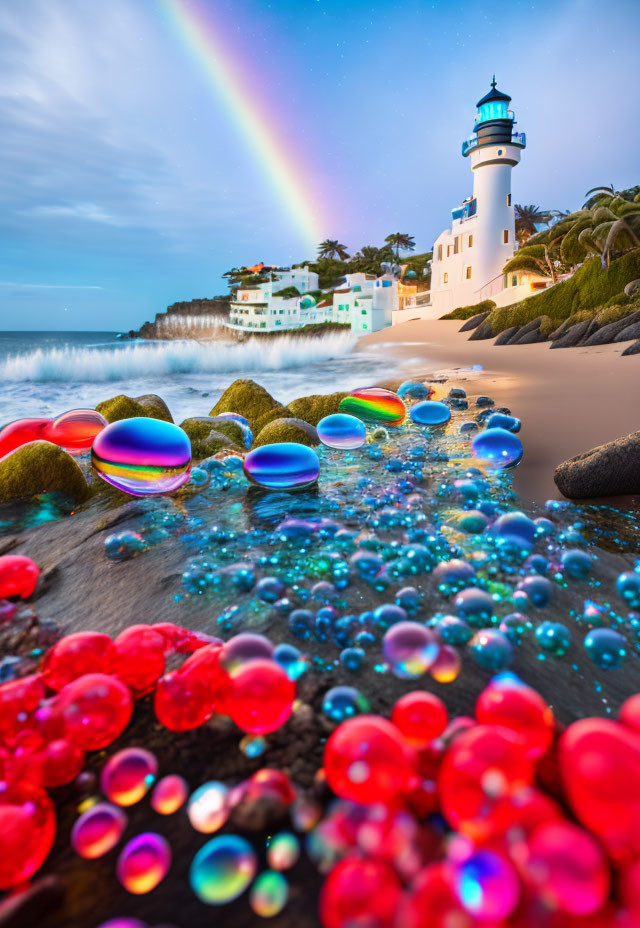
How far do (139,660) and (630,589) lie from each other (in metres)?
1.99

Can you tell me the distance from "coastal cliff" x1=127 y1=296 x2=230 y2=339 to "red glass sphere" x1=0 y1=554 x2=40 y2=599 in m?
74.4

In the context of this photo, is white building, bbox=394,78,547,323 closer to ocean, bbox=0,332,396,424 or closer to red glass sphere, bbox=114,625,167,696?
ocean, bbox=0,332,396,424

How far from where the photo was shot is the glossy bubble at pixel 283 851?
98 centimetres

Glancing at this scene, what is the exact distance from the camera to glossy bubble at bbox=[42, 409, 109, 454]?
4.17 metres

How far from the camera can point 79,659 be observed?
1.45 m

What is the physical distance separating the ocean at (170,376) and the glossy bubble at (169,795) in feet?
26.9

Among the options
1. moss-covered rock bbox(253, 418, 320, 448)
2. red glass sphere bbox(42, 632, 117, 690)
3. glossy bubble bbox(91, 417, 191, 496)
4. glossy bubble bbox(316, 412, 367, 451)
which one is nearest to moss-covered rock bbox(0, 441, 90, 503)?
glossy bubble bbox(91, 417, 191, 496)

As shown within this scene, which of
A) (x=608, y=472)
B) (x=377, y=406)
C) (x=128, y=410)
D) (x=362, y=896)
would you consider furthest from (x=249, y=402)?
(x=362, y=896)

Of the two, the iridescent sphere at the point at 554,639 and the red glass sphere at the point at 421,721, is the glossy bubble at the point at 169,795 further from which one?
the iridescent sphere at the point at 554,639

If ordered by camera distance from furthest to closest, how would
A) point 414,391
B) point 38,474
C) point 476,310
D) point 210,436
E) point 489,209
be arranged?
point 489,209 < point 476,310 < point 414,391 < point 210,436 < point 38,474

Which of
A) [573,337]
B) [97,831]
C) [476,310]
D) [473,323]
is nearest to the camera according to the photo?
[97,831]

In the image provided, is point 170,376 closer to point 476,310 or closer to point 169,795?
point 169,795

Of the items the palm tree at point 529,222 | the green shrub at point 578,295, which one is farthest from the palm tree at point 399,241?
the green shrub at point 578,295

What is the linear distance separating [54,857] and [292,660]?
74cm
